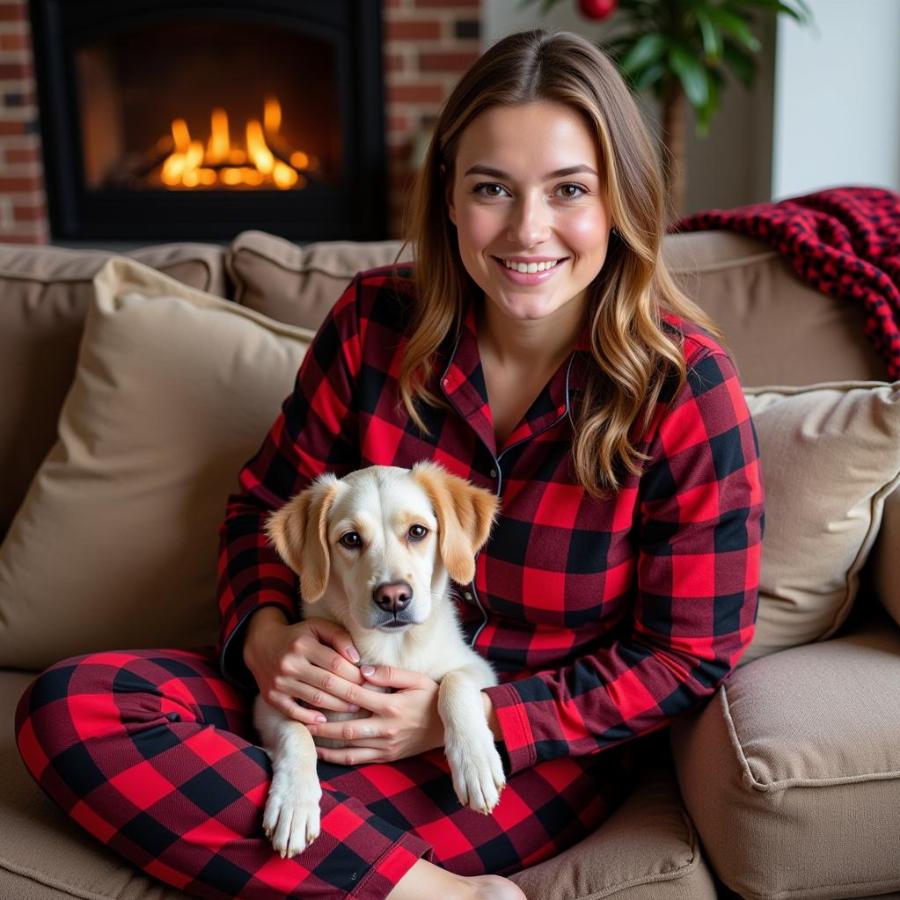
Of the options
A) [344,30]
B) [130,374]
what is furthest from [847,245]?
Answer: [344,30]

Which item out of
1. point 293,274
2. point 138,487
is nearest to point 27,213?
point 293,274

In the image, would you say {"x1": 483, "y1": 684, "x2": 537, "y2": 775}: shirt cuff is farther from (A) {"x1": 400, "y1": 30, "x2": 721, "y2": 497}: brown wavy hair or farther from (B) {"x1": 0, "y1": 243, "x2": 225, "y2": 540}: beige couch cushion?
(B) {"x1": 0, "y1": 243, "x2": 225, "y2": 540}: beige couch cushion

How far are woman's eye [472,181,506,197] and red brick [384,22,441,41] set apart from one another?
9.54 ft

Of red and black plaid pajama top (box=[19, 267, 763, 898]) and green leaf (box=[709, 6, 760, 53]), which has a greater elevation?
green leaf (box=[709, 6, 760, 53])

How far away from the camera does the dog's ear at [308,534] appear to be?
4.49 feet

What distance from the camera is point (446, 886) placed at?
123 centimetres

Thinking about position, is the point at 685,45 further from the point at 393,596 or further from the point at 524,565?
the point at 393,596

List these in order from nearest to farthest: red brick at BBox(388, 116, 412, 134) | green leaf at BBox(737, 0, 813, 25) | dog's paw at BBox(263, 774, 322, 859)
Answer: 1. dog's paw at BBox(263, 774, 322, 859)
2. green leaf at BBox(737, 0, 813, 25)
3. red brick at BBox(388, 116, 412, 134)

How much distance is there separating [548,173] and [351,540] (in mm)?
536

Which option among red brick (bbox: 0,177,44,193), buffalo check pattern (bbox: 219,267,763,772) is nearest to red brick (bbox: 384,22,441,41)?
red brick (bbox: 0,177,44,193)

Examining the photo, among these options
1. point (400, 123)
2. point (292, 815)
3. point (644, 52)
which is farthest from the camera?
point (400, 123)

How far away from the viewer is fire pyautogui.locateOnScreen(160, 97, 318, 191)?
14.3ft

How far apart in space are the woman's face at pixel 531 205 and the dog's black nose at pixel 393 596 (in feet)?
1.31

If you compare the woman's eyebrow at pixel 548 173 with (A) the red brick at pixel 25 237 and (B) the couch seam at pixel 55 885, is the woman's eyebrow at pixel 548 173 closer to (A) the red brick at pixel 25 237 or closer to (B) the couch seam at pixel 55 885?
(B) the couch seam at pixel 55 885
